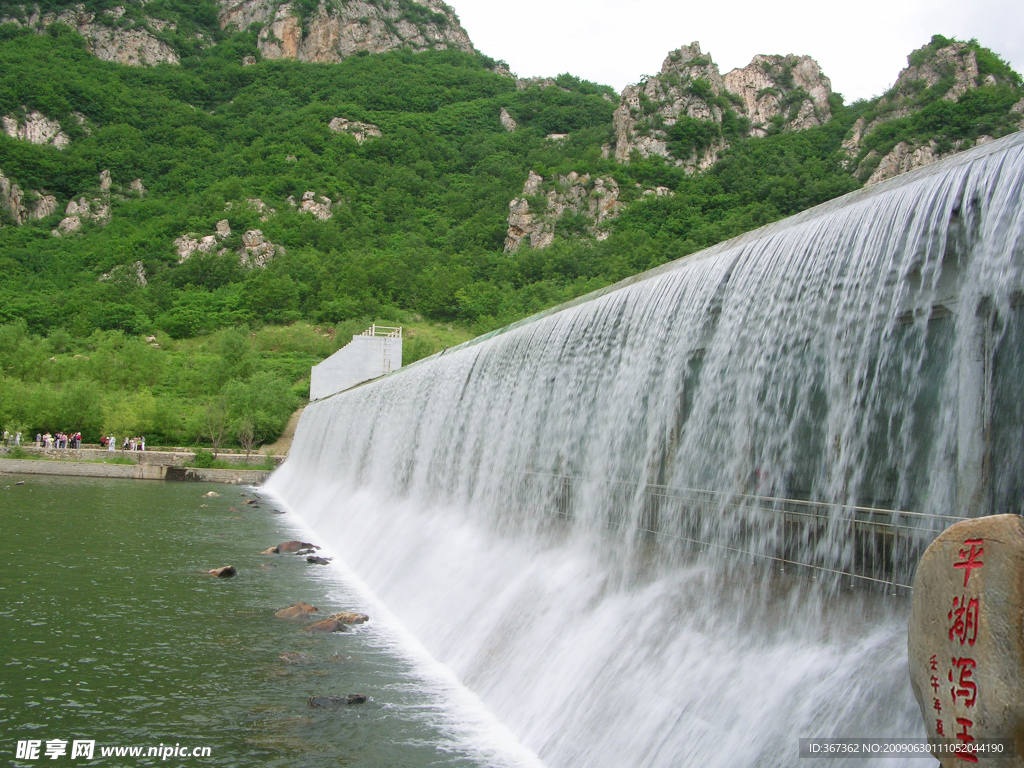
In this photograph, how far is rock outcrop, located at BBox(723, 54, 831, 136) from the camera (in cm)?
8025

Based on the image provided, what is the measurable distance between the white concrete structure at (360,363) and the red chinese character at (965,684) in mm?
40166

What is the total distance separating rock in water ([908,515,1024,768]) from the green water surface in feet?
11.5

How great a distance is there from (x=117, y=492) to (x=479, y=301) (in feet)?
125

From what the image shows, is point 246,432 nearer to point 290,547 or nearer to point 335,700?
point 290,547

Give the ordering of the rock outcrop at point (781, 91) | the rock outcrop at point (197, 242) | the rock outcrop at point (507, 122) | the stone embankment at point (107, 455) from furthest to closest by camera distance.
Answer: the rock outcrop at point (507, 122) → the rock outcrop at point (781, 91) → the rock outcrop at point (197, 242) → the stone embankment at point (107, 455)

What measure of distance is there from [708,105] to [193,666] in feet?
263

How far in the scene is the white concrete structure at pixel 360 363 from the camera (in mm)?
42406

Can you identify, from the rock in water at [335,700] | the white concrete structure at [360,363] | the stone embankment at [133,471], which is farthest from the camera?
the white concrete structure at [360,363]

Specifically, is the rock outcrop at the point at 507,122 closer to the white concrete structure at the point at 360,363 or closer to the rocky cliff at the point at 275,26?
the rocky cliff at the point at 275,26

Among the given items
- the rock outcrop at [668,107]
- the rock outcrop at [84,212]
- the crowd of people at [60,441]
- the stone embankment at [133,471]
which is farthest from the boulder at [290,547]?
the rock outcrop at [84,212]

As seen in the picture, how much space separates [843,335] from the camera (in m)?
5.68

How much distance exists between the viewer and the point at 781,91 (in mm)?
84250

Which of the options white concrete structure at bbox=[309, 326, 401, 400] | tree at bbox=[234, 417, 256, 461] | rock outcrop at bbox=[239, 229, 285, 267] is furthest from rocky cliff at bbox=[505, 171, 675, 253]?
tree at bbox=[234, 417, 256, 461]

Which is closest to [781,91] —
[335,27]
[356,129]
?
[356,129]
